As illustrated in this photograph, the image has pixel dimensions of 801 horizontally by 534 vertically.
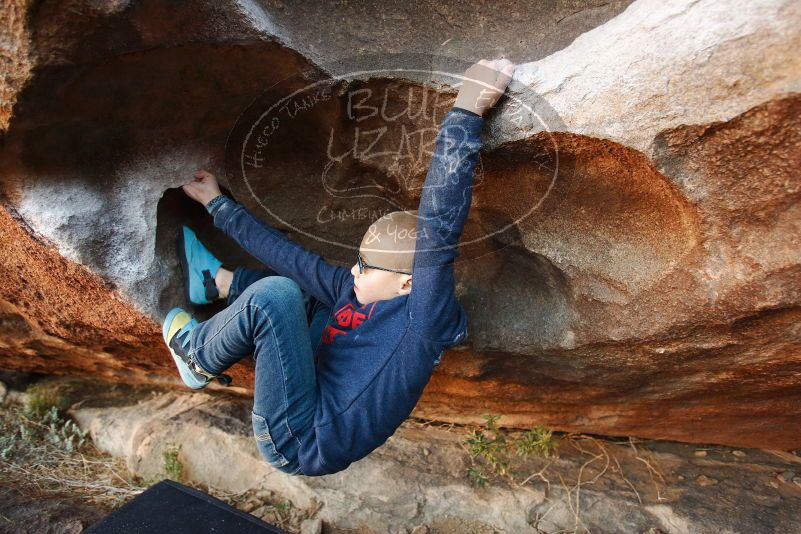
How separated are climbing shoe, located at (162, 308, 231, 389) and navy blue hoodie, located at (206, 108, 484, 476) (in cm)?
26

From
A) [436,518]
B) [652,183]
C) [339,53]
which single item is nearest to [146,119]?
[339,53]

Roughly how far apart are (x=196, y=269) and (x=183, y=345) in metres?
0.23

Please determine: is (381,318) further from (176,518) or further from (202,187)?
(176,518)

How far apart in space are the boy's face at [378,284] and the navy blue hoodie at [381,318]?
2 cm

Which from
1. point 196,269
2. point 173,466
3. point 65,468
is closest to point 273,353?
point 196,269

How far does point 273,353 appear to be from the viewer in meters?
1.40

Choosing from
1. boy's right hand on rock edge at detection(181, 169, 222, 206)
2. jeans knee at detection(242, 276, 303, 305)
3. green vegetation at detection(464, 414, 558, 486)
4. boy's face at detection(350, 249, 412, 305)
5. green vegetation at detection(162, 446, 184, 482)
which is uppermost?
boy's right hand on rock edge at detection(181, 169, 222, 206)

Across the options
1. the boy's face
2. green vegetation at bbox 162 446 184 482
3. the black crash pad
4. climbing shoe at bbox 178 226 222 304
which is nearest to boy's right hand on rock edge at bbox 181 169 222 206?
climbing shoe at bbox 178 226 222 304

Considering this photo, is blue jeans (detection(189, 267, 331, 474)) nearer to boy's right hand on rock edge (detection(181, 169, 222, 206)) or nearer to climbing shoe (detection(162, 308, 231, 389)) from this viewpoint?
climbing shoe (detection(162, 308, 231, 389))

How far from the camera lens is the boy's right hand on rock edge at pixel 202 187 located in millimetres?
1529

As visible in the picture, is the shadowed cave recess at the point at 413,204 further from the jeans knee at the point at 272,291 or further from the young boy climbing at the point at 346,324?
the jeans knee at the point at 272,291

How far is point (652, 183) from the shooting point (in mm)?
1268

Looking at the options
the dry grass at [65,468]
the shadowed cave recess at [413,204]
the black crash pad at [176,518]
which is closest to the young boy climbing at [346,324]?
the shadowed cave recess at [413,204]

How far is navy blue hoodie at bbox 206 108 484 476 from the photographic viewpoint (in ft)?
4.14
